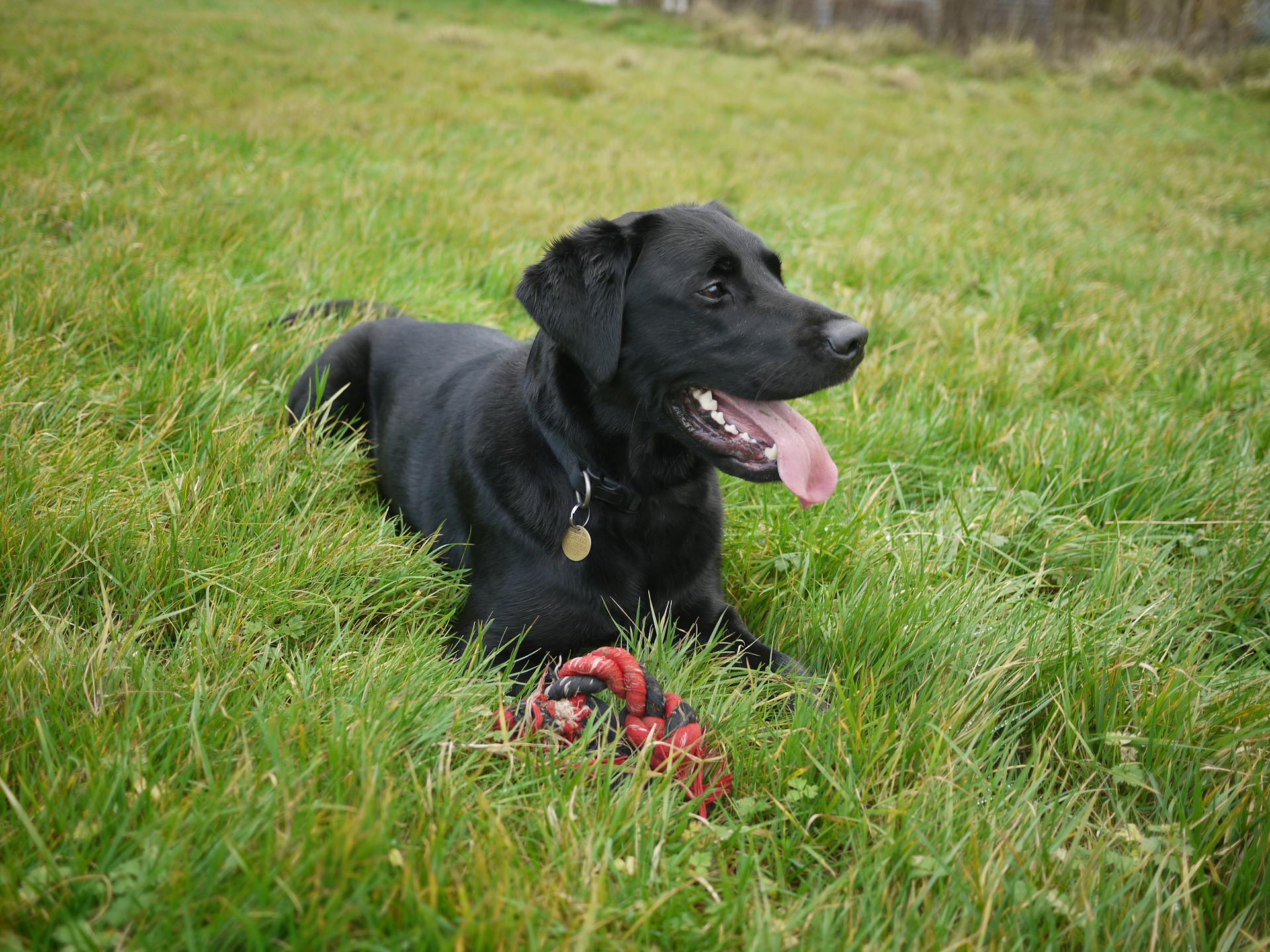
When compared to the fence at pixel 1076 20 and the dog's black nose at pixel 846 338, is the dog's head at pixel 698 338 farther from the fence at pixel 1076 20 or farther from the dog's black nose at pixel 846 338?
the fence at pixel 1076 20

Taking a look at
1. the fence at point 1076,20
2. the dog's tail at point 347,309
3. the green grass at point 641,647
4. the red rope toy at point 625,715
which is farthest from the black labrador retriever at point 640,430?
the fence at point 1076,20

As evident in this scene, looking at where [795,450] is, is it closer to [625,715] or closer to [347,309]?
[625,715]

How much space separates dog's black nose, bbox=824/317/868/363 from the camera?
6.51ft

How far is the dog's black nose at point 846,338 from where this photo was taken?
6.51 feet

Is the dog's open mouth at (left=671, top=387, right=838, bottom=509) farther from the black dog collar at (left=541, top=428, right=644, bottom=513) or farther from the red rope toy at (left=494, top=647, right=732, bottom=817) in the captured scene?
the red rope toy at (left=494, top=647, right=732, bottom=817)

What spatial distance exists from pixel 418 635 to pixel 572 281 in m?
0.97

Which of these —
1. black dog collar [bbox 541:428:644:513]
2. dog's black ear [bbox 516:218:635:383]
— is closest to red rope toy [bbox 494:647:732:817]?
black dog collar [bbox 541:428:644:513]

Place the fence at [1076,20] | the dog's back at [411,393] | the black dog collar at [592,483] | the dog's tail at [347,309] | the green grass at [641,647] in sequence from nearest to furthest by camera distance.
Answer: the green grass at [641,647]
the black dog collar at [592,483]
the dog's back at [411,393]
the dog's tail at [347,309]
the fence at [1076,20]

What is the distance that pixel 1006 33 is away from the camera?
17594mm

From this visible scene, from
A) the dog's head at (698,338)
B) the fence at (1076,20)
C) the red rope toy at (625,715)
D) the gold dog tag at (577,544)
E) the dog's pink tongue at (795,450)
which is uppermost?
the fence at (1076,20)

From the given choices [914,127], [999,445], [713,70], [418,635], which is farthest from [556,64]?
[418,635]

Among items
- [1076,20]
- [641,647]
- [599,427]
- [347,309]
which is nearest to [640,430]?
[599,427]

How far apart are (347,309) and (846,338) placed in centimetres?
242

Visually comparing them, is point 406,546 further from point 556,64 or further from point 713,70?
point 713,70
